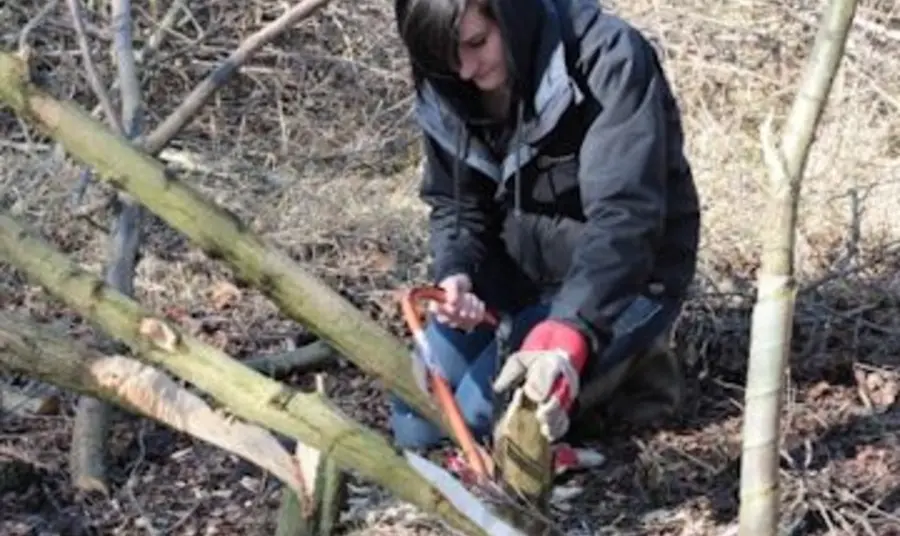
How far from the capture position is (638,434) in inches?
117

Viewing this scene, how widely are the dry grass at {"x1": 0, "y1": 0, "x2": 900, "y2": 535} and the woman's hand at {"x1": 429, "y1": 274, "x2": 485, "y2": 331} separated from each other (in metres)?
0.32

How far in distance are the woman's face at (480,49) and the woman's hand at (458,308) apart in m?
0.33

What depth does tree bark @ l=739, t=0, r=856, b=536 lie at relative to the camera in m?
1.71

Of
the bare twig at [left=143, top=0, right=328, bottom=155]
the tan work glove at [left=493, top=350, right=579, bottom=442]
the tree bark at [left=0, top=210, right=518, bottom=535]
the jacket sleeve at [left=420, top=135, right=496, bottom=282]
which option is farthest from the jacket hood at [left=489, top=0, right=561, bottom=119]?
the tree bark at [left=0, top=210, right=518, bottom=535]

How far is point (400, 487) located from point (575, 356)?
434 millimetres

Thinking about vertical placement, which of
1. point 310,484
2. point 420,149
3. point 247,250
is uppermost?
point 247,250

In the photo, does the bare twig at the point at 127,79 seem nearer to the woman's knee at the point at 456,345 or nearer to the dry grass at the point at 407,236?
the dry grass at the point at 407,236

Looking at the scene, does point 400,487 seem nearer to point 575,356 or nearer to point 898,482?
point 575,356

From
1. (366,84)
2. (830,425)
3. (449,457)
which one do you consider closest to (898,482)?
(830,425)

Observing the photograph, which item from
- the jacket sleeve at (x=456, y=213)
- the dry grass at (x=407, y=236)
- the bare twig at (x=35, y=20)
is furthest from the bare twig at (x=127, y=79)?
the bare twig at (x=35, y=20)

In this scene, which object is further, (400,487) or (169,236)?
(169,236)

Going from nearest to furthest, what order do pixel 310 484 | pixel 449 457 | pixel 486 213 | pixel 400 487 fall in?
pixel 400 487 < pixel 310 484 < pixel 449 457 < pixel 486 213

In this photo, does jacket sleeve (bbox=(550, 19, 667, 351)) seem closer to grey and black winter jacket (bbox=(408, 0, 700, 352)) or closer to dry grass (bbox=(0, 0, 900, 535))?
grey and black winter jacket (bbox=(408, 0, 700, 352))

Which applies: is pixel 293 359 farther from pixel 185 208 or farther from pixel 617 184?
pixel 185 208
